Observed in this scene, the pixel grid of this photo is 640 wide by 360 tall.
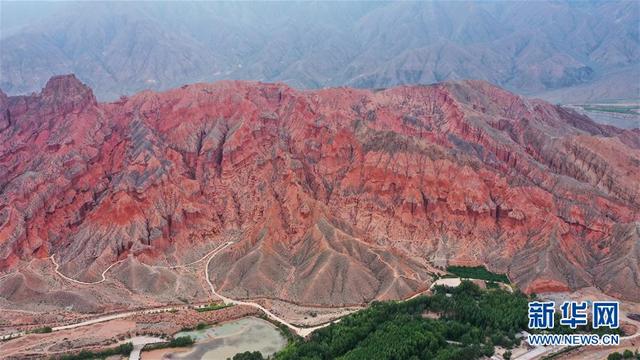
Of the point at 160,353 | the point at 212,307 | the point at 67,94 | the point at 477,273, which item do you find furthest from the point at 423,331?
the point at 67,94

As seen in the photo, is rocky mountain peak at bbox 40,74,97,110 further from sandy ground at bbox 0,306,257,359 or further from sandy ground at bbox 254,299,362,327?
sandy ground at bbox 254,299,362,327

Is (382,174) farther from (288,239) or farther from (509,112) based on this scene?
(509,112)

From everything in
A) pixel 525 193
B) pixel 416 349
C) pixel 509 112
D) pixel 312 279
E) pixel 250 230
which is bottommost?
pixel 416 349

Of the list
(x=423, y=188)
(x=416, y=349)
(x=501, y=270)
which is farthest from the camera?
(x=423, y=188)

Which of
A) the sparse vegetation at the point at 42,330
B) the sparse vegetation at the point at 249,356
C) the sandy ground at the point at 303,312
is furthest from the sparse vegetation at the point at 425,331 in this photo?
the sparse vegetation at the point at 42,330

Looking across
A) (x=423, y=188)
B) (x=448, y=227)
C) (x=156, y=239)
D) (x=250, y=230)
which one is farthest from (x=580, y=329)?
(x=156, y=239)
